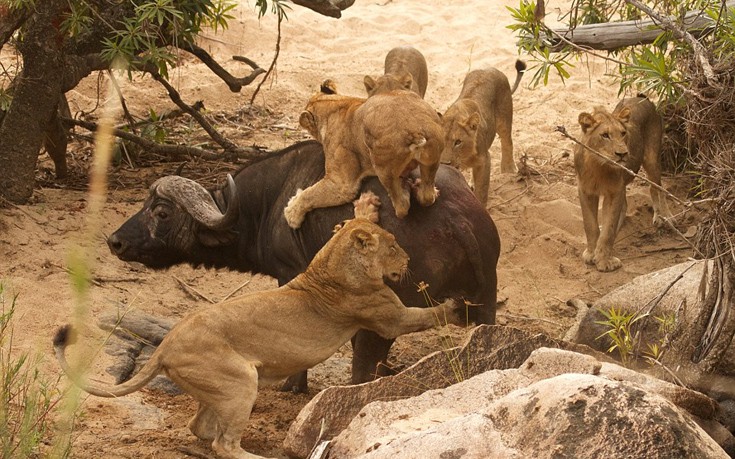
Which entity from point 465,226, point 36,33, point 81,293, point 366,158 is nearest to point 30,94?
point 36,33

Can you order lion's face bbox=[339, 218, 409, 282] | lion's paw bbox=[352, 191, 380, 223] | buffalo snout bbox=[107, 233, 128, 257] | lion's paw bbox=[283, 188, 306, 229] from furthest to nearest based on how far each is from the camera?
buffalo snout bbox=[107, 233, 128, 257]
lion's paw bbox=[283, 188, 306, 229]
lion's paw bbox=[352, 191, 380, 223]
lion's face bbox=[339, 218, 409, 282]

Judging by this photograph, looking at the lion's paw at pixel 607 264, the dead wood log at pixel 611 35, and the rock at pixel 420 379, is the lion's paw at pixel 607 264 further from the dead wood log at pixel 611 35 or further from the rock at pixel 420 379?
the rock at pixel 420 379

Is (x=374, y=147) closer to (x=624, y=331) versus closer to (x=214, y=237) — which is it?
(x=214, y=237)

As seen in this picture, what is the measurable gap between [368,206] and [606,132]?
374cm

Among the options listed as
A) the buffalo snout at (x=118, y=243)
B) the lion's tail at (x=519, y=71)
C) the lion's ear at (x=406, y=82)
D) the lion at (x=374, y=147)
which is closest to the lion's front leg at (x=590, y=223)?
the lion's ear at (x=406, y=82)

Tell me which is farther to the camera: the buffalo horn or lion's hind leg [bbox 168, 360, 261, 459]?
the buffalo horn

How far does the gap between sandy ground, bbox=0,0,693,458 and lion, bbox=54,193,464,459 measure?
356 millimetres

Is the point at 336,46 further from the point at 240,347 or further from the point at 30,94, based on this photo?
the point at 240,347

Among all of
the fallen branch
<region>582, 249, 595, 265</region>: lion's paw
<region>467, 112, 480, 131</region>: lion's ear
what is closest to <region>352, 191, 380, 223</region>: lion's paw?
the fallen branch

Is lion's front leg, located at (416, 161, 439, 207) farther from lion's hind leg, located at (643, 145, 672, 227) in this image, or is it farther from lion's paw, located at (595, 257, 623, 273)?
lion's hind leg, located at (643, 145, 672, 227)

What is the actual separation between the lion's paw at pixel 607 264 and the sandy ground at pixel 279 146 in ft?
0.23

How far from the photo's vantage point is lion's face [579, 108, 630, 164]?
31.1 ft

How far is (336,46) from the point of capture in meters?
14.6

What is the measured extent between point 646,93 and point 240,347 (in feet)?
19.0
